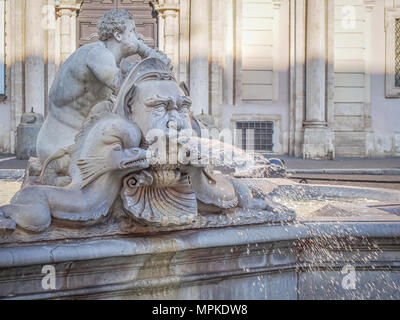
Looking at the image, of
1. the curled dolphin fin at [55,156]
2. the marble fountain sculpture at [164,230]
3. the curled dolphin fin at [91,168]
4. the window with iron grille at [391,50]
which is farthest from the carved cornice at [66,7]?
the curled dolphin fin at [91,168]

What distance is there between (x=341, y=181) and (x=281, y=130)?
818cm

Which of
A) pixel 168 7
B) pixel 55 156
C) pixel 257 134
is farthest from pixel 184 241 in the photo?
pixel 257 134

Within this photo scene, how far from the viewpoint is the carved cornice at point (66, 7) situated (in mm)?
15156

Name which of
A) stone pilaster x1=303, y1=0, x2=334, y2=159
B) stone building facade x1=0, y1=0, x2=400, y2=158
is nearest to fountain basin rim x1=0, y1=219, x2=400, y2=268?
stone building facade x1=0, y1=0, x2=400, y2=158

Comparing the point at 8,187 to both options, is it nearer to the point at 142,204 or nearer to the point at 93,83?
the point at 93,83

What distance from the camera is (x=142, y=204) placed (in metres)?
2.05

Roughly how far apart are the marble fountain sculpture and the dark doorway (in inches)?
534

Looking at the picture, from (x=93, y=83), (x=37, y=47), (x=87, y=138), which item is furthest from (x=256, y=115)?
(x=87, y=138)

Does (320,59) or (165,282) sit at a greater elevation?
(320,59)

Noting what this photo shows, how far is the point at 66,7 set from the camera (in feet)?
49.9

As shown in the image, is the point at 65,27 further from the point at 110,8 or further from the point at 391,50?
the point at 391,50

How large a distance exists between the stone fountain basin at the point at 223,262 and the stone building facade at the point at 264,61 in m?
12.4

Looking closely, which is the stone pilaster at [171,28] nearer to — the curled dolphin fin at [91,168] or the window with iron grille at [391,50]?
the window with iron grille at [391,50]

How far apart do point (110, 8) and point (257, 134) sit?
5465mm
